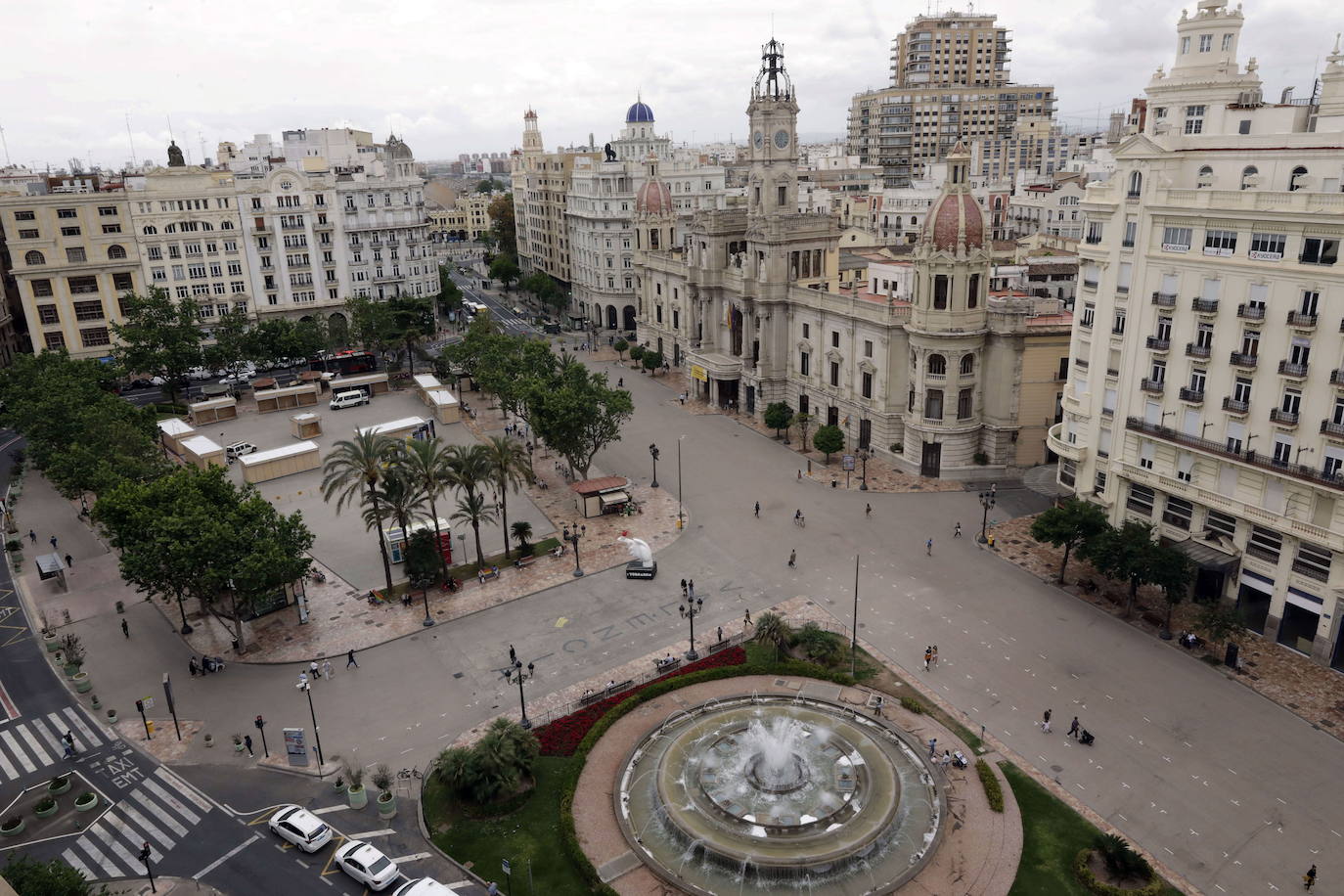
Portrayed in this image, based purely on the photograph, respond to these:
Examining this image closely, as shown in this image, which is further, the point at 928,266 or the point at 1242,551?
the point at 928,266

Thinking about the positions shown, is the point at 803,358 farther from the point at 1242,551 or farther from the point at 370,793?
the point at 370,793

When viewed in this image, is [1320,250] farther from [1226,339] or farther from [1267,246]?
[1226,339]

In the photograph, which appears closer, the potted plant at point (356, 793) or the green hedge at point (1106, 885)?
the green hedge at point (1106, 885)

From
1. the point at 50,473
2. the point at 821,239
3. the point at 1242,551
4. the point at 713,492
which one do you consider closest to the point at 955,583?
the point at 1242,551

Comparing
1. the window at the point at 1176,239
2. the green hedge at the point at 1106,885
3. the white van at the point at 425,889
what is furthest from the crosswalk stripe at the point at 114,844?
the window at the point at 1176,239

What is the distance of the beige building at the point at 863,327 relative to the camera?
6956 centimetres

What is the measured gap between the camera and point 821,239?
8825 centimetres

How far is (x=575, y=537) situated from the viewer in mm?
59594

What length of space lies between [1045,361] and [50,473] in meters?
74.4

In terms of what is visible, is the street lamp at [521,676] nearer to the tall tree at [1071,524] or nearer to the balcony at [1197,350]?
the tall tree at [1071,524]

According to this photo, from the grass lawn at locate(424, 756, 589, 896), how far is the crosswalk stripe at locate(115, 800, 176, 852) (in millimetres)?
10587

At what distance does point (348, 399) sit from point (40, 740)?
5851cm

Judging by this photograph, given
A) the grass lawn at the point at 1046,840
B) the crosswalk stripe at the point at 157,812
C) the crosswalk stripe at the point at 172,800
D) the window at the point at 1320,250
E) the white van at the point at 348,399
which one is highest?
the window at the point at 1320,250

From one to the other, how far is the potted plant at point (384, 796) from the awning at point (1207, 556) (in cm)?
4340
